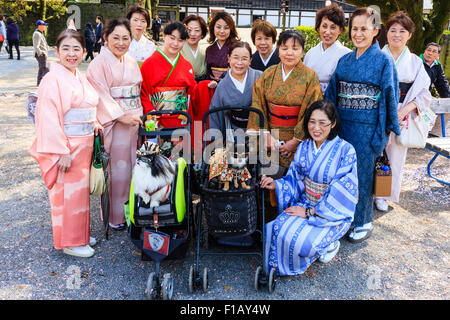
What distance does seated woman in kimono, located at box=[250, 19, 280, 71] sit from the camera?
3.93m

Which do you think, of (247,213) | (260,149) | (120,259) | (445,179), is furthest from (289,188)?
(445,179)

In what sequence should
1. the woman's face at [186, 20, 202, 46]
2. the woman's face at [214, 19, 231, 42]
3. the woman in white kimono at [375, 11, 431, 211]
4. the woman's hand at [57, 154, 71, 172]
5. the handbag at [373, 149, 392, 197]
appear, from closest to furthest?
the woman's hand at [57, 154, 71, 172] < the handbag at [373, 149, 392, 197] < the woman in white kimono at [375, 11, 431, 211] < the woman's face at [214, 19, 231, 42] < the woman's face at [186, 20, 202, 46]

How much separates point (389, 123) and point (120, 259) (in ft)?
9.17

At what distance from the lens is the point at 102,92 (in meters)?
3.45

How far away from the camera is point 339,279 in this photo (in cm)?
309

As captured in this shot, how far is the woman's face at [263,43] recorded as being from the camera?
3945 millimetres

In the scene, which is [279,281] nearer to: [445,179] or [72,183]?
[72,183]

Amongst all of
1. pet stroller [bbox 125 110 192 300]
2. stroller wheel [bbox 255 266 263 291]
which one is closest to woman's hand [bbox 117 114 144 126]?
pet stroller [bbox 125 110 192 300]

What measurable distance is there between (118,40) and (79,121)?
2.83ft

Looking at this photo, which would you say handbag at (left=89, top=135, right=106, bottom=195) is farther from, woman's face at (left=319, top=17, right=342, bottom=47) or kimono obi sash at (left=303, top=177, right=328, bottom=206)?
woman's face at (left=319, top=17, right=342, bottom=47)

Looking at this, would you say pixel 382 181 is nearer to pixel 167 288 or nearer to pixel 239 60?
pixel 239 60

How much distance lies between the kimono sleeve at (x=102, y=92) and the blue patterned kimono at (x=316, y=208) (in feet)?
5.54

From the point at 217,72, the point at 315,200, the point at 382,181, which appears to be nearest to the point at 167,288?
the point at 315,200

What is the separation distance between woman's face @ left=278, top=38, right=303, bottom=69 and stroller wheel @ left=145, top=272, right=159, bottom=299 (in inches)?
85.8
